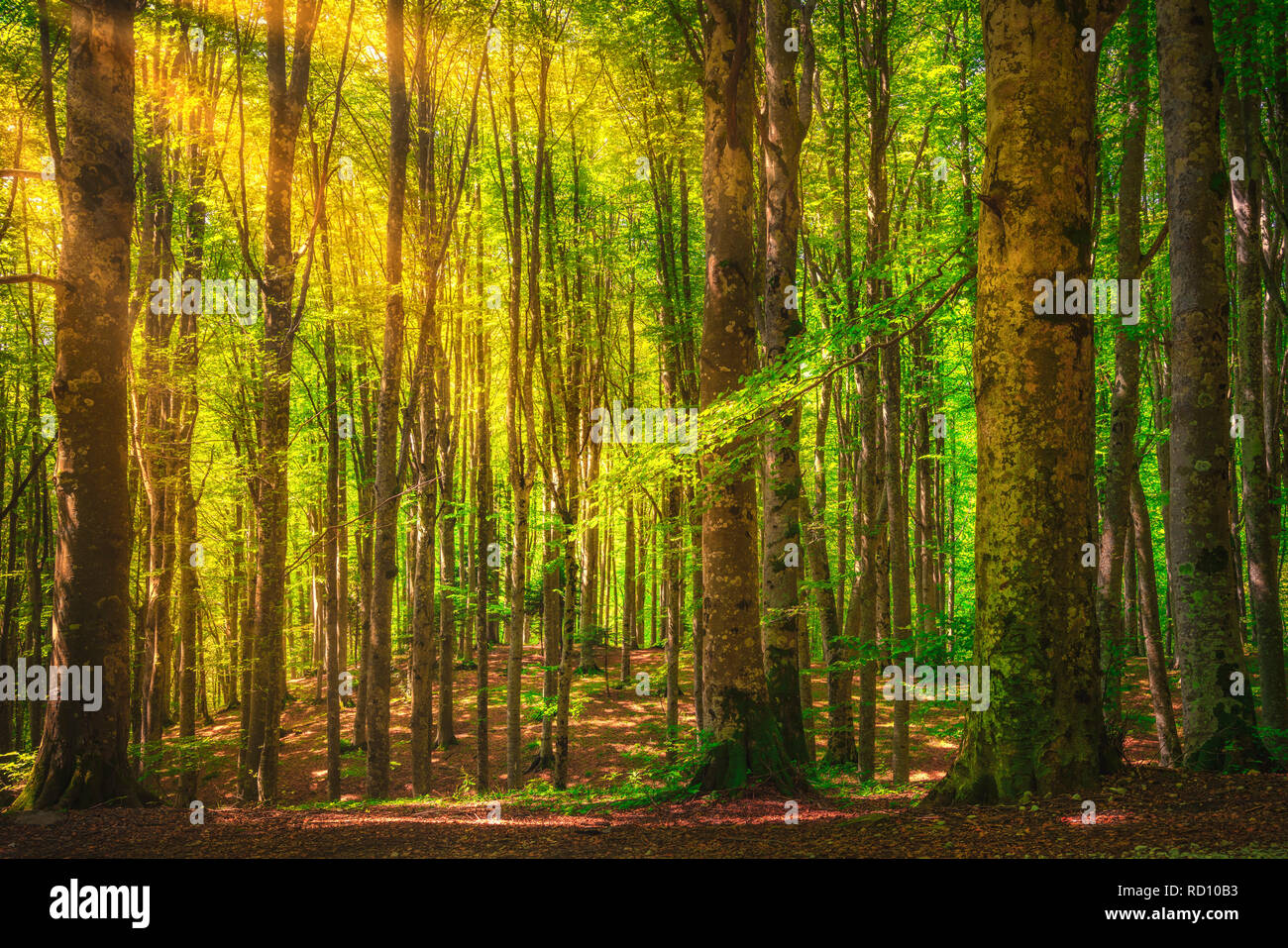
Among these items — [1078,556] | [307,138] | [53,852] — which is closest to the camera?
[53,852]

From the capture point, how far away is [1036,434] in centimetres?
489

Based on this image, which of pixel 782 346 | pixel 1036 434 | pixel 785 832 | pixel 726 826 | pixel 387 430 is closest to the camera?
pixel 1036 434

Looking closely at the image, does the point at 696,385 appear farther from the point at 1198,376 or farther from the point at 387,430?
the point at 1198,376

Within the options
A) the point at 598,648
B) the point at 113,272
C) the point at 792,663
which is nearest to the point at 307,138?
the point at 113,272

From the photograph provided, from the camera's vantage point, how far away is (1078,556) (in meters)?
4.88

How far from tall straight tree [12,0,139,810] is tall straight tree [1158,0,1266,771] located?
951 cm

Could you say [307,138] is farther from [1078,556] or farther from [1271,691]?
[1271,691]

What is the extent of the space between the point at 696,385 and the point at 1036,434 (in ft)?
35.0

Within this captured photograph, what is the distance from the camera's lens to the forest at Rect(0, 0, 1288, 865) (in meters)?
4.95

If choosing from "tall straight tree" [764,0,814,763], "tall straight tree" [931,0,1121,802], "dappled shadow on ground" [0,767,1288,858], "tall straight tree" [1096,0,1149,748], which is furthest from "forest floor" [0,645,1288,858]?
"tall straight tree" [1096,0,1149,748]

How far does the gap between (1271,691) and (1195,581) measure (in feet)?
13.4

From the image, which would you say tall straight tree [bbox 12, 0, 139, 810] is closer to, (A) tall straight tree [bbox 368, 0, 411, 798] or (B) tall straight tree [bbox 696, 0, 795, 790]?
(A) tall straight tree [bbox 368, 0, 411, 798]


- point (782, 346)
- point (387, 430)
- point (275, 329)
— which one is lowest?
point (387, 430)

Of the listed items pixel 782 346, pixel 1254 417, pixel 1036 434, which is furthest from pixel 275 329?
pixel 1254 417
